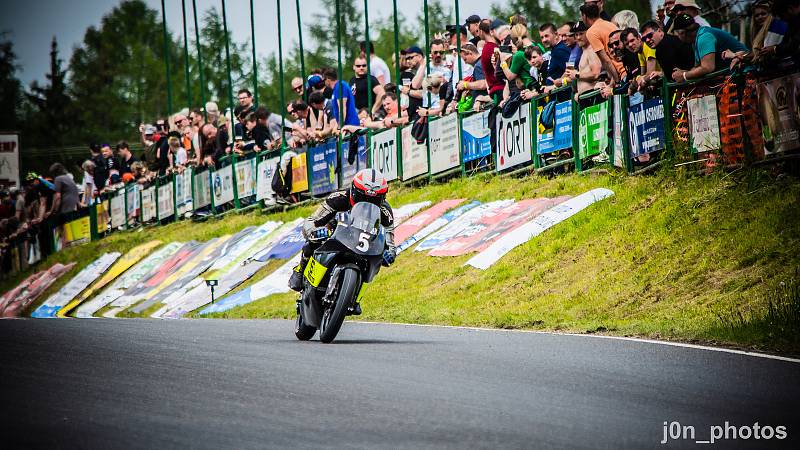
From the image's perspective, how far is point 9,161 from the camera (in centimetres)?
4791

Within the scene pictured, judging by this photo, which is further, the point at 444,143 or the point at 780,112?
the point at 444,143

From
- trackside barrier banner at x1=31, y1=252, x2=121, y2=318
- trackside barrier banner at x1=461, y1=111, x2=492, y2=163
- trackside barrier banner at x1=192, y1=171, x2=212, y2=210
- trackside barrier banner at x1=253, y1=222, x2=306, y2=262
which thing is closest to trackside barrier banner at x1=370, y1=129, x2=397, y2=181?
trackside barrier banner at x1=253, y1=222, x2=306, y2=262

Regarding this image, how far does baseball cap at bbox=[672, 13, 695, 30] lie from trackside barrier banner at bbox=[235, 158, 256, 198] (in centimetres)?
1540

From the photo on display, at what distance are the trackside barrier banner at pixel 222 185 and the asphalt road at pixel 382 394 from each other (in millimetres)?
19506

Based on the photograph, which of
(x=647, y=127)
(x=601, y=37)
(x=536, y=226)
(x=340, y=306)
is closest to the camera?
(x=340, y=306)

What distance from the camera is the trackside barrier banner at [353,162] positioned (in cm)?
2428

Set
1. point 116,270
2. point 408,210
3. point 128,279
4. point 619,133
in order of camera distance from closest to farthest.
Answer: point 619,133 < point 408,210 < point 128,279 < point 116,270

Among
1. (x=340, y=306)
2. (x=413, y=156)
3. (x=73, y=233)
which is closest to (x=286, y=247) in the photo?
(x=413, y=156)

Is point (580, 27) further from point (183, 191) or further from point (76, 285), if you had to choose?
point (183, 191)

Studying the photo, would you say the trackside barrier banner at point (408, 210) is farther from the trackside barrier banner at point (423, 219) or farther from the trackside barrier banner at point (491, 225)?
the trackside barrier banner at point (491, 225)

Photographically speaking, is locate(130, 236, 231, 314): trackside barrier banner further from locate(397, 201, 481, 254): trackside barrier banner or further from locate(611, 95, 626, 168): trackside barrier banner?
locate(611, 95, 626, 168): trackside barrier banner

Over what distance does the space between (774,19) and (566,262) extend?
3715 millimetres

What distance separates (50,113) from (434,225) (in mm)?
71259

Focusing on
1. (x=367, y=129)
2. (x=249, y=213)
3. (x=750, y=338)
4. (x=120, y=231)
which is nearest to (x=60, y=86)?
(x=120, y=231)
